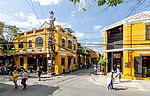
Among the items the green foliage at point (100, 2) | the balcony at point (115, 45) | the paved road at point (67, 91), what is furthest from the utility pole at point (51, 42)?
the green foliage at point (100, 2)

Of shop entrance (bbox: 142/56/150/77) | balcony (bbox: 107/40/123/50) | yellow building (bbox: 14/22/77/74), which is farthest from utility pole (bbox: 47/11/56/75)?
shop entrance (bbox: 142/56/150/77)

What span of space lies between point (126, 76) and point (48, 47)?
475 inches

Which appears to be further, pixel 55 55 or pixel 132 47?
pixel 55 55

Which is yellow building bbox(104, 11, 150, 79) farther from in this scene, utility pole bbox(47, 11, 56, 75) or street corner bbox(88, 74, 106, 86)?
utility pole bbox(47, 11, 56, 75)

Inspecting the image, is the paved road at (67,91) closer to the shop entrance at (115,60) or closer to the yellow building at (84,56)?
the shop entrance at (115,60)

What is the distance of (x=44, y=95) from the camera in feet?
44.0

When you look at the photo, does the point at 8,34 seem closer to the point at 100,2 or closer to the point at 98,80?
the point at 98,80

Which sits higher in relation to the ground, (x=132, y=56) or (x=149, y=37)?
(x=149, y=37)

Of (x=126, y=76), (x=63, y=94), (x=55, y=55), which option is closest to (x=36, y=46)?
(x=55, y=55)

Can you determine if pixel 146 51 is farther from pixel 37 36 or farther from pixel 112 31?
pixel 37 36

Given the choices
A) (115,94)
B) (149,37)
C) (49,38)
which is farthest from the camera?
(49,38)

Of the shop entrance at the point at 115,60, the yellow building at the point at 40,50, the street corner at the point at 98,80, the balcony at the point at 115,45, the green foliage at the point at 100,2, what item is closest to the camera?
the green foliage at the point at 100,2

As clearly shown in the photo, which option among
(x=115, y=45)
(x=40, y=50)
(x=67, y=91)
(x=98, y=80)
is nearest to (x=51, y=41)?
→ (x=40, y=50)

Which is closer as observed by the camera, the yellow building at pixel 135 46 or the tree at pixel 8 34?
the yellow building at pixel 135 46
